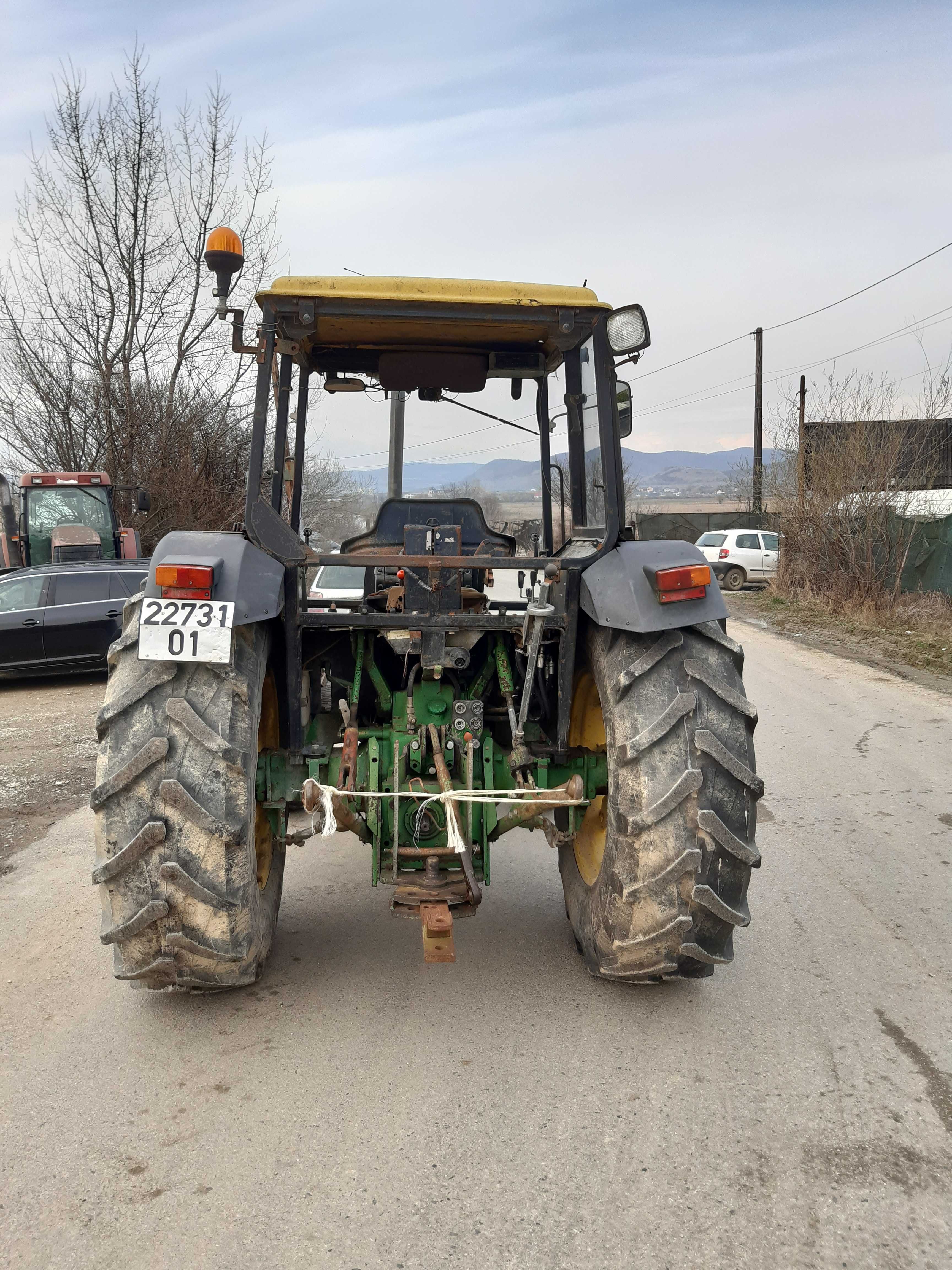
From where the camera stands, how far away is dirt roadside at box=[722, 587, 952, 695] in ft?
39.5

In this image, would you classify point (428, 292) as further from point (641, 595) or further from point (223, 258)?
point (641, 595)

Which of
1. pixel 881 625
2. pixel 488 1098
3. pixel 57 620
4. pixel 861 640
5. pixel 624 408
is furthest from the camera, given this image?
pixel 881 625

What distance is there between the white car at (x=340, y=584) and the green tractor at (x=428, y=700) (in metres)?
0.14

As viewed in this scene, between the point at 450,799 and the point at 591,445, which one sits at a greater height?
the point at 591,445

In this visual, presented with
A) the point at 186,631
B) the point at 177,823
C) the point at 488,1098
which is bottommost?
the point at 488,1098

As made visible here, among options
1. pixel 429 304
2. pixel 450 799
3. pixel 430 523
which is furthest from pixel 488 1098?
pixel 429 304

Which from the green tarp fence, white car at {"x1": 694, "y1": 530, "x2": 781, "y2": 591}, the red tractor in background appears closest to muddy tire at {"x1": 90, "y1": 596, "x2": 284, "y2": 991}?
the red tractor in background

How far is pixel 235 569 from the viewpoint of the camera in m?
3.38

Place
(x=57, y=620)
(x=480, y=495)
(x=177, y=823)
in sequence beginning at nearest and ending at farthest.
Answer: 1. (x=177, y=823)
2. (x=480, y=495)
3. (x=57, y=620)

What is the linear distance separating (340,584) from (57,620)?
8783 millimetres

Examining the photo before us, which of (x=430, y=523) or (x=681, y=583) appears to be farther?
(x=430, y=523)

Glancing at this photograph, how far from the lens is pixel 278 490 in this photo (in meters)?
4.37

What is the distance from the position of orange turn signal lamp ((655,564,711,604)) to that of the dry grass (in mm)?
9538

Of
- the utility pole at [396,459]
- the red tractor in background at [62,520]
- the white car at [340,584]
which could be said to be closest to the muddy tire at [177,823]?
the white car at [340,584]
